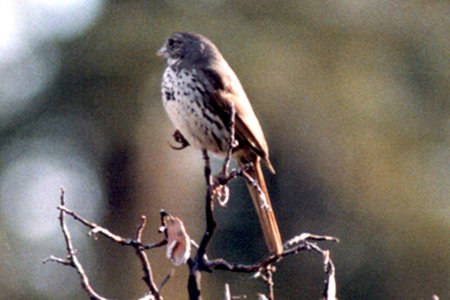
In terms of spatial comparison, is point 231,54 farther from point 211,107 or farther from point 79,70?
point 211,107

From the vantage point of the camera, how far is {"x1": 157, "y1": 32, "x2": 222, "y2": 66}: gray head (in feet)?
23.0

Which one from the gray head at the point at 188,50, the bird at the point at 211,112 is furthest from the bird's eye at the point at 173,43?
the bird at the point at 211,112

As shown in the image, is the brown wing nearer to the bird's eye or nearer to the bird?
the bird

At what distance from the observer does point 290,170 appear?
18.2 meters

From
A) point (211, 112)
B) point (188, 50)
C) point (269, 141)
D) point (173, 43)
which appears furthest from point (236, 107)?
point (269, 141)

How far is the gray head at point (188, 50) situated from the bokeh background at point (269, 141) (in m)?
8.55

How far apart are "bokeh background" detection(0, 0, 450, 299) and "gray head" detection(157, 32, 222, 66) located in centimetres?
855

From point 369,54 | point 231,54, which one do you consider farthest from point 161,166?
point 369,54

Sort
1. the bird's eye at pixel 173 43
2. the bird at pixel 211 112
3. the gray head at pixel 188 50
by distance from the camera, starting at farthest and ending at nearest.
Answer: the bird's eye at pixel 173 43 → the gray head at pixel 188 50 → the bird at pixel 211 112

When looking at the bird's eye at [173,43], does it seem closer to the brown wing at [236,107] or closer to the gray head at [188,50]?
the gray head at [188,50]

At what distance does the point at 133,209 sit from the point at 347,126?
3.37m

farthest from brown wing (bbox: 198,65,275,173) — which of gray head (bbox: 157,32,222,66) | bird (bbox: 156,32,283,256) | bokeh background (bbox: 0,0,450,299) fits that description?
bokeh background (bbox: 0,0,450,299)

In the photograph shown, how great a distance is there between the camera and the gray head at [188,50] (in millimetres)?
7020

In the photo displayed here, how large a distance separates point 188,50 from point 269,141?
11118mm
